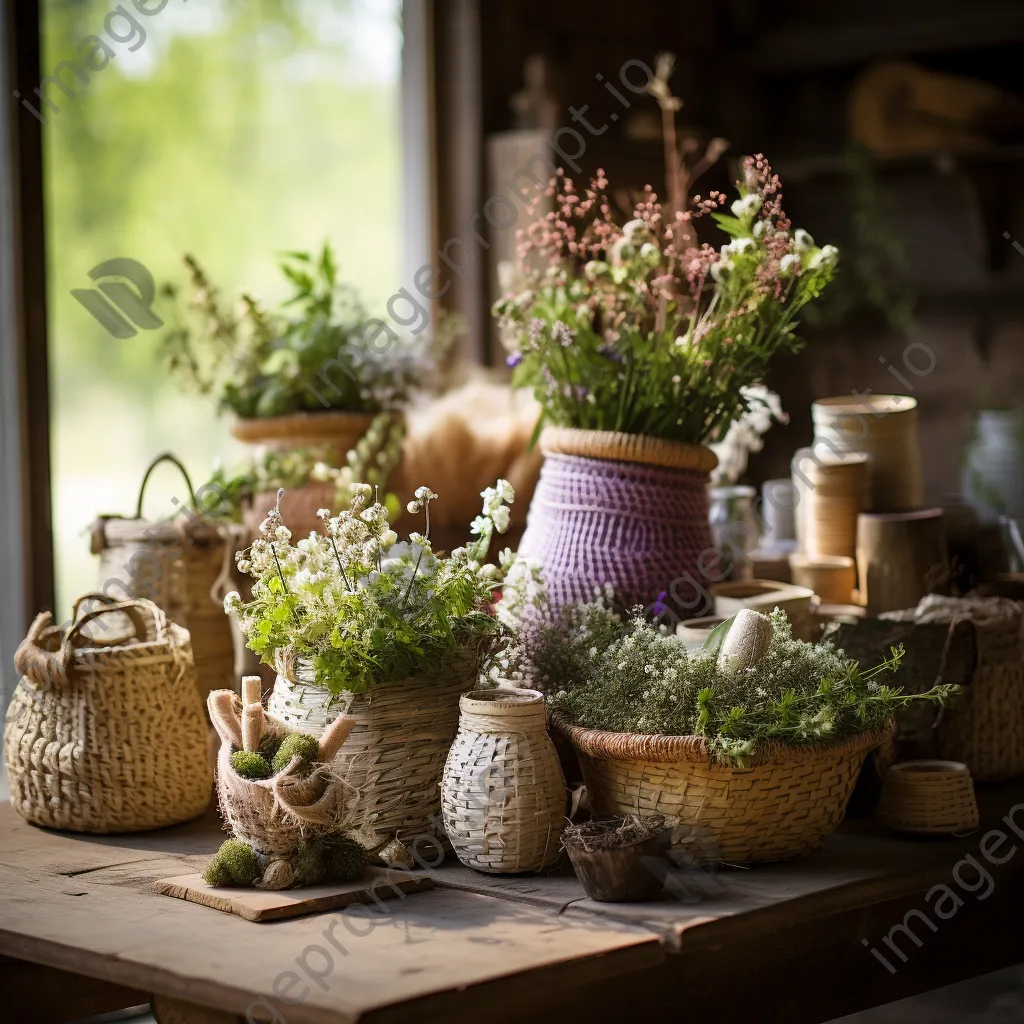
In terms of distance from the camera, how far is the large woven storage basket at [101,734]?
1.98 m

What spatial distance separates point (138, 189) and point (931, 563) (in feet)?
5.93

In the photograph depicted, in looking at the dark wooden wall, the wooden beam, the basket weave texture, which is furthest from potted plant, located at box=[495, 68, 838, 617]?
the dark wooden wall

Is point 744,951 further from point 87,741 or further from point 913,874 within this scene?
point 87,741

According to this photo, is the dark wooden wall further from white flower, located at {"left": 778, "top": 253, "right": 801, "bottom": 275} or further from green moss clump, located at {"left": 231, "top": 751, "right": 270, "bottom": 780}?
green moss clump, located at {"left": 231, "top": 751, "right": 270, "bottom": 780}

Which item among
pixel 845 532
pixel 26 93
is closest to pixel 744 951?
pixel 845 532

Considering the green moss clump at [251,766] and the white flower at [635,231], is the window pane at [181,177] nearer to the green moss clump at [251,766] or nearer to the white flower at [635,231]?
the white flower at [635,231]

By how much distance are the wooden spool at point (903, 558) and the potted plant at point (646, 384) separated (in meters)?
0.39

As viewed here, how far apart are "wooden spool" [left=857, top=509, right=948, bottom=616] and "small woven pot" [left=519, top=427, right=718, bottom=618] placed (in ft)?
1.39

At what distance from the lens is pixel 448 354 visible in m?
3.78

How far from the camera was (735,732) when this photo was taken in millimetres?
1695

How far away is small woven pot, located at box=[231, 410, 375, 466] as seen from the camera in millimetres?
2658

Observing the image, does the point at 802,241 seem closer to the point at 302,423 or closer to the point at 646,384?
the point at 646,384

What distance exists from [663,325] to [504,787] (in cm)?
78

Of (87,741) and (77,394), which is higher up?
(77,394)
